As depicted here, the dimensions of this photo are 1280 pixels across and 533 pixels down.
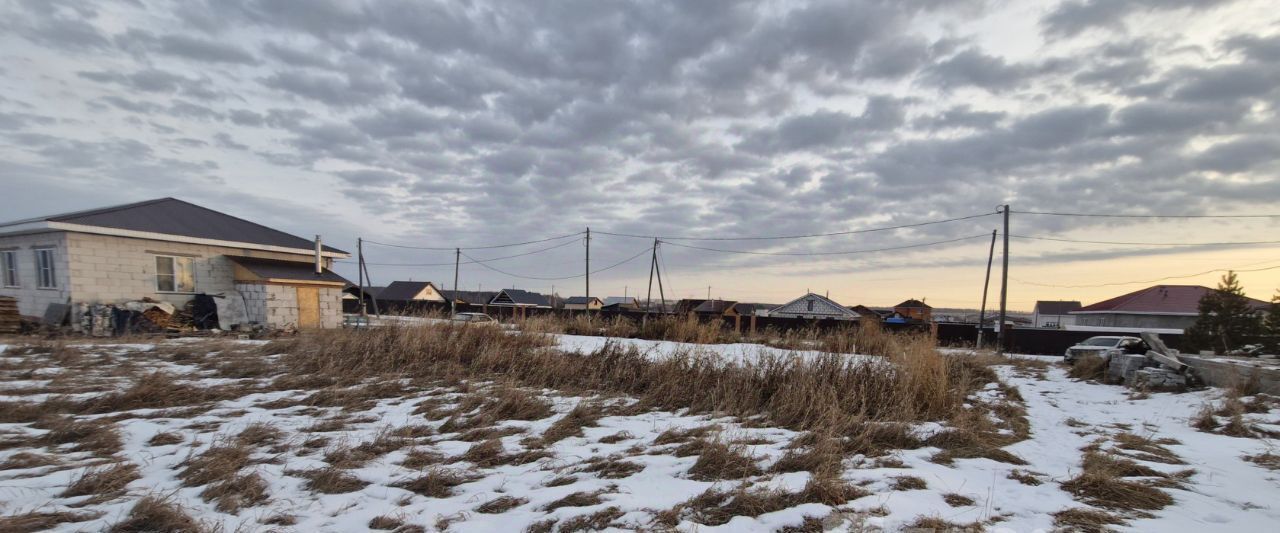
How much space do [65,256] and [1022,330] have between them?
33.5 m

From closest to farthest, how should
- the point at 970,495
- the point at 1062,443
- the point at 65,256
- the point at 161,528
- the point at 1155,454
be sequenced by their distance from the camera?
1. the point at 161,528
2. the point at 970,495
3. the point at 1155,454
4. the point at 1062,443
5. the point at 65,256

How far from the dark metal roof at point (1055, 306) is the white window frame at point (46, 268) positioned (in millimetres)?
72068

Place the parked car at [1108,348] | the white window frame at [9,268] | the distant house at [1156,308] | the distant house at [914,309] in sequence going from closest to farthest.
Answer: the parked car at [1108,348], the white window frame at [9,268], the distant house at [1156,308], the distant house at [914,309]

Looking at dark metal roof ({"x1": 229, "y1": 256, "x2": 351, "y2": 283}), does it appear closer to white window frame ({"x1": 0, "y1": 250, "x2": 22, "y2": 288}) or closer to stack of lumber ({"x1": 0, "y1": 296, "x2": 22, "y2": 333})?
stack of lumber ({"x1": 0, "y1": 296, "x2": 22, "y2": 333})

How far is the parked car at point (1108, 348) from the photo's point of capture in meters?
10.6

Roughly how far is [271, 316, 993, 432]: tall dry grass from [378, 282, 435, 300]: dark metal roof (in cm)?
4572

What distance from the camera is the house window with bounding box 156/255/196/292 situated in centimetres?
1548

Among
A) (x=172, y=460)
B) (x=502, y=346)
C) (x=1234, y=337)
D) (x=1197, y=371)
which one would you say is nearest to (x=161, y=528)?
(x=172, y=460)

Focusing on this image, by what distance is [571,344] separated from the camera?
1120 centimetres

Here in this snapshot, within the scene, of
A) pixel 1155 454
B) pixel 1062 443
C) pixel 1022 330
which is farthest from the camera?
pixel 1022 330

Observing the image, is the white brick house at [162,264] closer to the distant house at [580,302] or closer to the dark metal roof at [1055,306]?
the distant house at [580,302]

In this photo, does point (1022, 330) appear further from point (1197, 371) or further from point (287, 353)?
point (287, 353)

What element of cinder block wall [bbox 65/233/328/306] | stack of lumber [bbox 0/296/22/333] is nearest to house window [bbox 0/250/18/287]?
stack of lumber [bbox 0/296/22/333]

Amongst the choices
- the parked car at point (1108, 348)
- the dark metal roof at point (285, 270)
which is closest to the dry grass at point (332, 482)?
the parked car at point (1108, 348)
